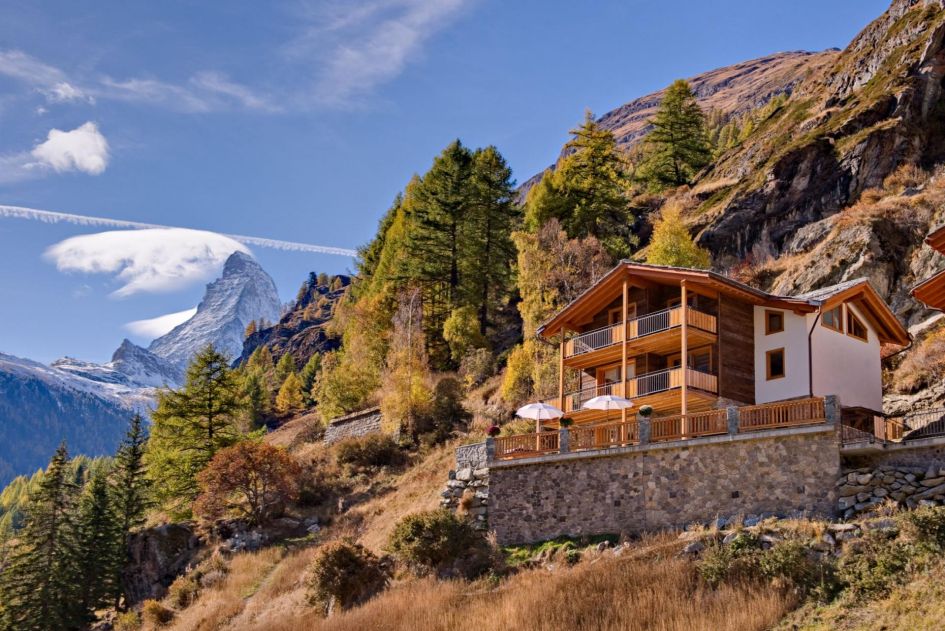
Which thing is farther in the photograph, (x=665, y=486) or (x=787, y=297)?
(x=787, y=297)

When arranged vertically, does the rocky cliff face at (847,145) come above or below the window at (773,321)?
above

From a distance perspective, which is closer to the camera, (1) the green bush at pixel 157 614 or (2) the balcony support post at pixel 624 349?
(2) the balcony support post at pixel 624 349

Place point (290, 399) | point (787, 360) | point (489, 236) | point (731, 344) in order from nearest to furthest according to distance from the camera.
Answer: point (787, 360) < point (731, 344) < point (489, 236) < point (290, 399)

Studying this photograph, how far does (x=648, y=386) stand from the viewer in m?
35.4

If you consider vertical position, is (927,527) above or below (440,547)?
above

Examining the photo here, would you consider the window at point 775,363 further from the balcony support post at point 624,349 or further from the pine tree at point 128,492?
the pine tree at point 128,492

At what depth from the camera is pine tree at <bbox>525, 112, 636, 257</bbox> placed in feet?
208

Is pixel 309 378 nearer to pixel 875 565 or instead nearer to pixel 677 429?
pixel 677 429

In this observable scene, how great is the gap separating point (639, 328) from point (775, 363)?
205 inches

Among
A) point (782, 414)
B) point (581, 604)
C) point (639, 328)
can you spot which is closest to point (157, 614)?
point (581, 604)

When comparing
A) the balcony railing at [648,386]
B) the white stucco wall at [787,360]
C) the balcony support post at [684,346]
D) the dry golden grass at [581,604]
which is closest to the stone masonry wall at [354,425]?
the balcony railing at [648,386]

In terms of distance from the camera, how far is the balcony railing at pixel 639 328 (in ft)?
114

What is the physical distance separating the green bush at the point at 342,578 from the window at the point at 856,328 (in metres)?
19.1

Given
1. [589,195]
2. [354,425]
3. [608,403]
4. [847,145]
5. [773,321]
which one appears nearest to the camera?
[608,403]
